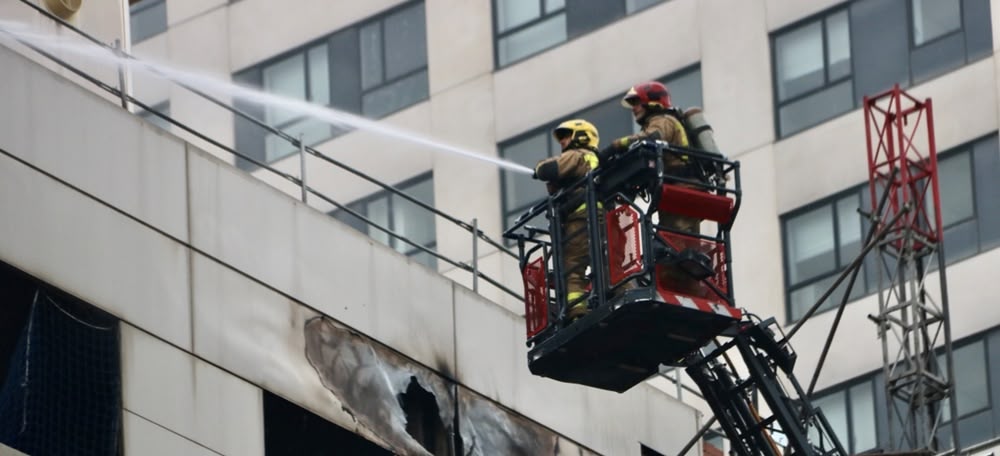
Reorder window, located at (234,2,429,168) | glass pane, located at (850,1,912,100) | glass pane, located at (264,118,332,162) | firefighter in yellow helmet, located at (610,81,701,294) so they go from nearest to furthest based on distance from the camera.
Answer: firefighter in yellow helmet, located at (610,81,701,294) < glass pane, located at (850,1,912,100) < window, located at (234,2,429,168) < glass pane, located at (264,118,332,162)

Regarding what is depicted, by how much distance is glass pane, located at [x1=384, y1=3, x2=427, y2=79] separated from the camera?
5912 centimetres

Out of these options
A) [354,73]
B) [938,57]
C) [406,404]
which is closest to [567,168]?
[406,404]

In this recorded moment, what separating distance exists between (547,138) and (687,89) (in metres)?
3.36

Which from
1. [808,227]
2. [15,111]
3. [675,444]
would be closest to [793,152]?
[808,227]

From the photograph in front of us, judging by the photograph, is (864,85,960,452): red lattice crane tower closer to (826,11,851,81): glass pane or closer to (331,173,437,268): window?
(826,11,851,81): glass pane

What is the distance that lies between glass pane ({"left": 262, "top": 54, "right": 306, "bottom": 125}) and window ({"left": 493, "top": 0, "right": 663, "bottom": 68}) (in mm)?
5660

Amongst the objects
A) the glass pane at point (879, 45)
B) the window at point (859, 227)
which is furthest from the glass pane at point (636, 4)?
the window at point (859, 227)

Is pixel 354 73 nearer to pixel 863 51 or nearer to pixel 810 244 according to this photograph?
pixel 810 244

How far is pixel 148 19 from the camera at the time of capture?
213 feet

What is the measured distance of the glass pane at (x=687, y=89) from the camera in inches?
2135

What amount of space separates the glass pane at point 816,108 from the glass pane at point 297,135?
40.3 ft

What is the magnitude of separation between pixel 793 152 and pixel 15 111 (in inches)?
1227

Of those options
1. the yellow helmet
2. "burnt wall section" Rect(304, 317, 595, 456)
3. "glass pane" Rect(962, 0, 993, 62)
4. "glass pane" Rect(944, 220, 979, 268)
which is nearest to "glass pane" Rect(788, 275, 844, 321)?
"glass pane" Rect(944, 220, 979, 268)

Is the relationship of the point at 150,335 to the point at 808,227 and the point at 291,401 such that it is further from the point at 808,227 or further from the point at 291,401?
the point at 808,227
